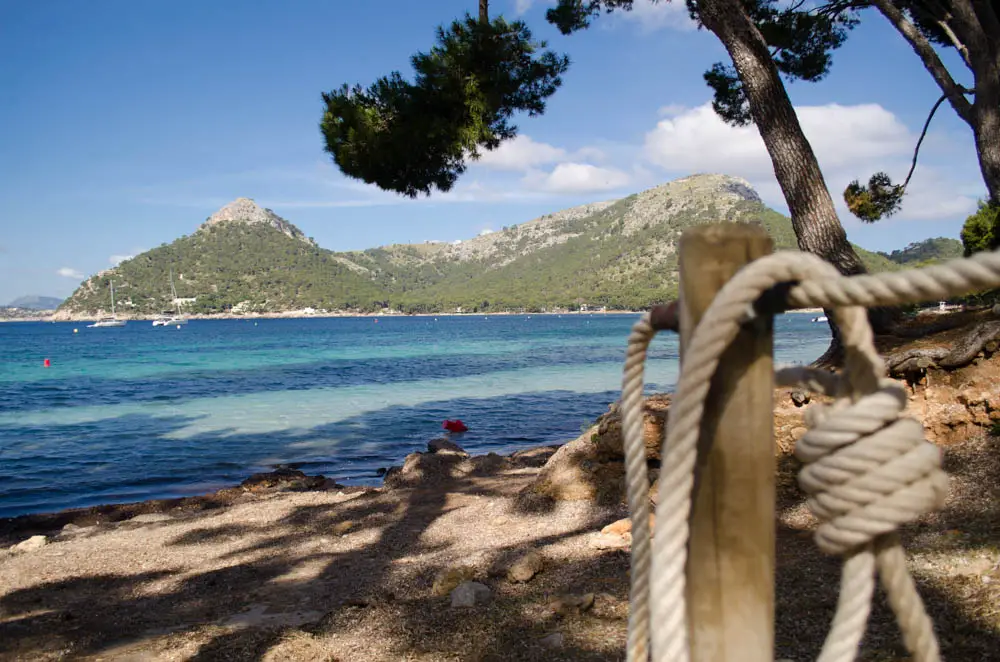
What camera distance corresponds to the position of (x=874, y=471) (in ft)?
2.97

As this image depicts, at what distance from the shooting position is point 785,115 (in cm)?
701

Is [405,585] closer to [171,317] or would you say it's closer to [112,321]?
[112,321]

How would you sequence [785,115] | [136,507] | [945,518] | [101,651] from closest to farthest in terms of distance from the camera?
[101,651]
[945,518]
[785,115]
[136,507]


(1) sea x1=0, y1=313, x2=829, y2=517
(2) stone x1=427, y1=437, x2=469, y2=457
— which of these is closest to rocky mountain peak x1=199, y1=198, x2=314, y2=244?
(1) sea x1=0, y1=313, x2=829, y2=517

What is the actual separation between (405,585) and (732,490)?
4.44 m

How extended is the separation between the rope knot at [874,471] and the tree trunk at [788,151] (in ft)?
21.3

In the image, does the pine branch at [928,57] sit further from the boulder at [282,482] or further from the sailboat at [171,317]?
the sailboat at [171,317]

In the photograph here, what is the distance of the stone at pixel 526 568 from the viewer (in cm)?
470

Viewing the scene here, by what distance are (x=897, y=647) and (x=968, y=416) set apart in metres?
3.26

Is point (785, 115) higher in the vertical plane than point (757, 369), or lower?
higher

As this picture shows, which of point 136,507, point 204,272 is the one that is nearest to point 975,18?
point 136,507

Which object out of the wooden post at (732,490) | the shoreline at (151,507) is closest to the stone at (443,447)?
the shoreline at (151,507)

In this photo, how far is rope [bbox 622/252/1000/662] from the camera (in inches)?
35.4

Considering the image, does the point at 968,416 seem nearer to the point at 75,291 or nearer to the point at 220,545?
the point at 220,545
